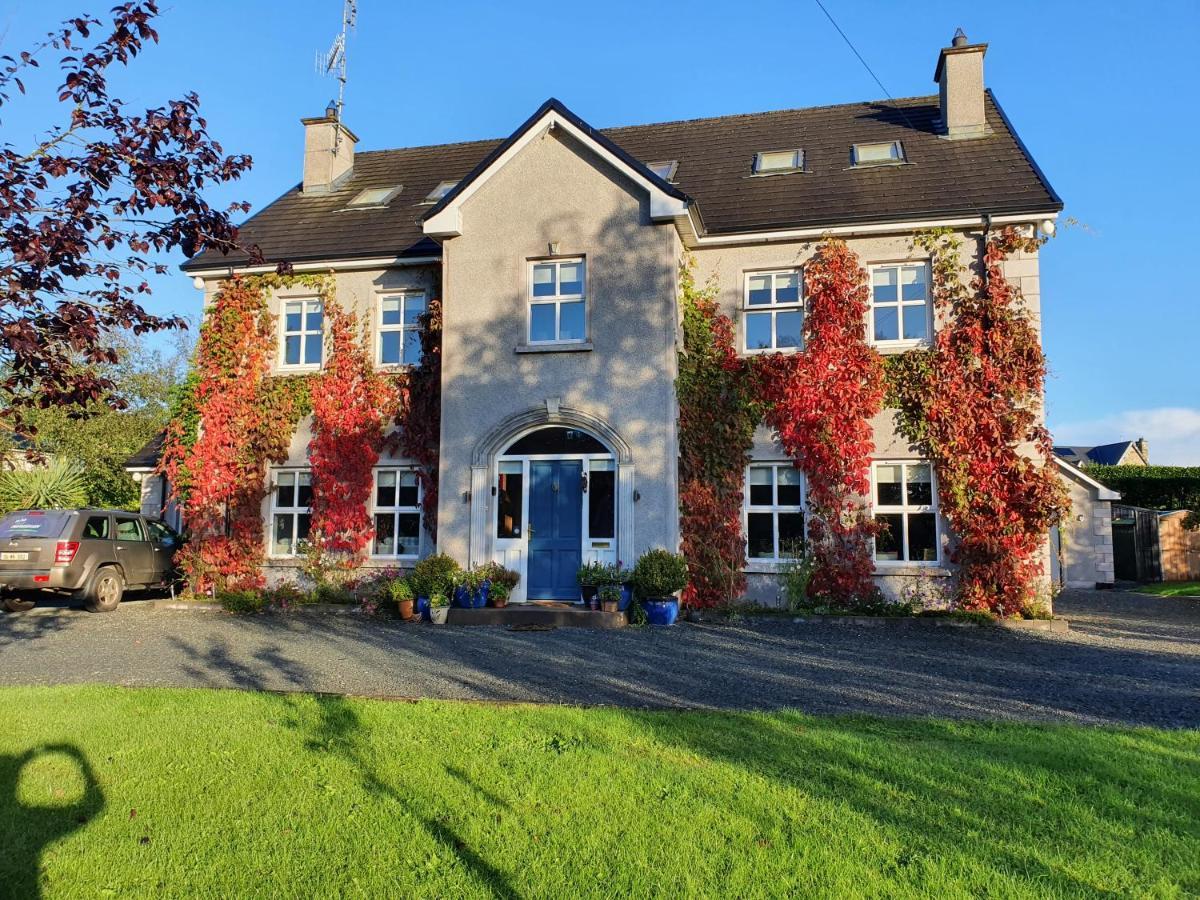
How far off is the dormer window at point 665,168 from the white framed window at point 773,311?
10.6ft

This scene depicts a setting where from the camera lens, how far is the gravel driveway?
294 inches

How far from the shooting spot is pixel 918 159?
1598cm

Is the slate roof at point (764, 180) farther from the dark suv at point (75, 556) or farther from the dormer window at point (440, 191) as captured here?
the dark suv at point (75, 556)

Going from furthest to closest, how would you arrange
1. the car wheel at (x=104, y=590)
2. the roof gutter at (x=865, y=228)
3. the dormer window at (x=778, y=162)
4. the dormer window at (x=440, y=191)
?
the dormer window at (x=440, y=191) → the dormer window at (x=778, y=162) → the car wheel at (x=104, y=590) → the roof gutter at (x=865, y=228)

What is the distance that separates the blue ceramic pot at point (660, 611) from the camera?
1289 centimetres

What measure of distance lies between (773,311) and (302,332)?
28.5 ft

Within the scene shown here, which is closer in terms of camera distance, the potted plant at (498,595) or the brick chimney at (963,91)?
the potted plant at (498,595)

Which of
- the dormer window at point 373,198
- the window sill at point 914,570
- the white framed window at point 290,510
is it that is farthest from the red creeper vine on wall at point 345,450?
the window sill at point 914,570

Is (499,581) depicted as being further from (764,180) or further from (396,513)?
(764,180)

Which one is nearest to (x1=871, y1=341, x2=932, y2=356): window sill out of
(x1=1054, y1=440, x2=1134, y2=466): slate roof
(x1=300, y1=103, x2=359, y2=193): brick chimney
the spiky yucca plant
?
(x1=300, y1=103, x2=359, y2=193): brick chimney

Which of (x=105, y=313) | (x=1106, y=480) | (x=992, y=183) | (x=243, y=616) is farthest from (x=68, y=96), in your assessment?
(x=1106, y=480)

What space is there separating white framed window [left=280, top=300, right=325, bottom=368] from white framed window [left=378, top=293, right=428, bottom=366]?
1.25 meters

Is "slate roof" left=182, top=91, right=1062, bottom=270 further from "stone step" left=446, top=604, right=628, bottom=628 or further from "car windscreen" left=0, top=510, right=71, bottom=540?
"stone step" left=446, top=604, right=628, bottom=628

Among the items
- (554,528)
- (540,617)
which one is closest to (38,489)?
(554,528)
